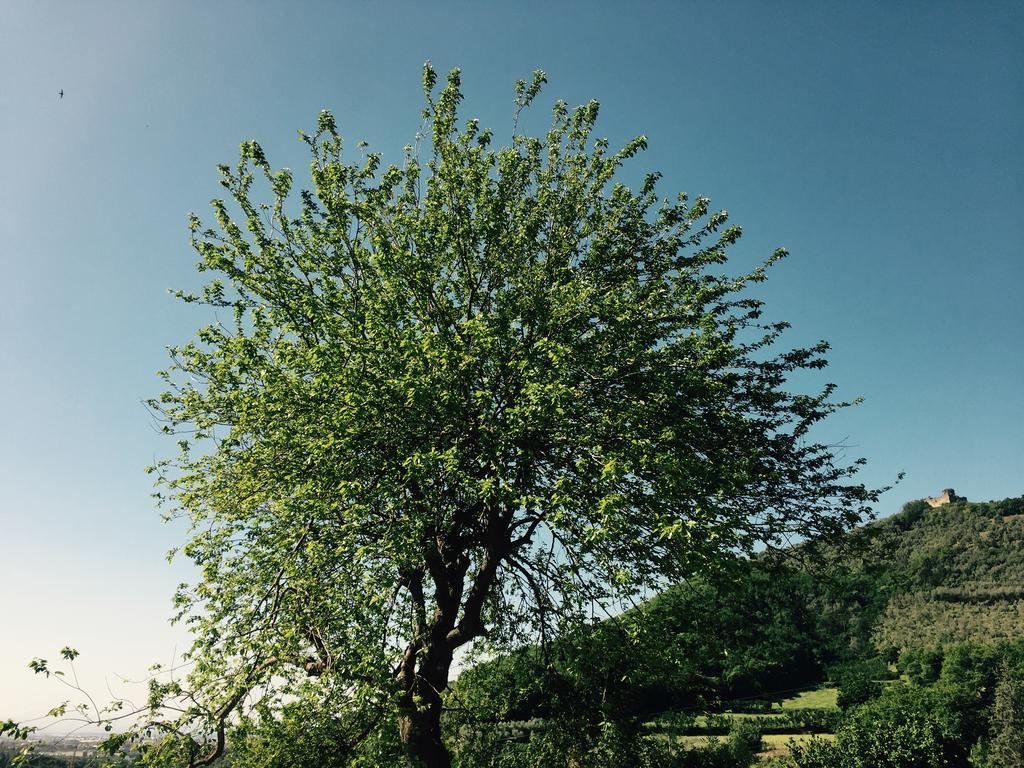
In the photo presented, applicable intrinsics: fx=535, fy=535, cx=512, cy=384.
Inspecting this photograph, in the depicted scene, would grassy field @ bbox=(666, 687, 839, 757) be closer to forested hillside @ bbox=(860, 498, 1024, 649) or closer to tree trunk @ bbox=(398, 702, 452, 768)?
forested hillside @ bbox=(860, 498, 1024, 649)

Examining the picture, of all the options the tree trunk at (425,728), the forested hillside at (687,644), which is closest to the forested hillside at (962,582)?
the forested hillside at (687,644)

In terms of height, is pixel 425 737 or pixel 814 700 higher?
pixel 425 737

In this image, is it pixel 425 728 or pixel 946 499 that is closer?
pixel 425 728

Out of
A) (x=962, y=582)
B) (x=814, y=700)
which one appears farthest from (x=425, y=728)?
(x=962, y=582)

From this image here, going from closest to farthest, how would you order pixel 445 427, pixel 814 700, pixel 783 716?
1. pixel 445 427
2. pixel 783 716
3. pixel 814 700

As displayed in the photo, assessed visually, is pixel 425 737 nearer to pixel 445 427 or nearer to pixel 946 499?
pixel 445 427

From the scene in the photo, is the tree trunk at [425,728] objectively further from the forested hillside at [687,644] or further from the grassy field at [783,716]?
the grassy field at [783,716]

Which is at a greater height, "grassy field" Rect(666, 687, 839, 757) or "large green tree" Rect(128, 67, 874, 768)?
"large green tree" Rect(128, 67, 874, 768)

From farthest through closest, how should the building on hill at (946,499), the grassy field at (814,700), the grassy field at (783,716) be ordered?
the building on hill at (946,499) < the grassy field at (814,700) < the grassy field at (783,716)

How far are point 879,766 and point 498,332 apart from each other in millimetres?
54548

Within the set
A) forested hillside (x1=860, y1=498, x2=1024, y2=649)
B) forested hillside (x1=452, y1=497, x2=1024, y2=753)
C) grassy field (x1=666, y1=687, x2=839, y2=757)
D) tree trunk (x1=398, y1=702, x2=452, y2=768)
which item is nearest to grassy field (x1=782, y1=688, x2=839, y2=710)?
grassy field (x1=666, y1=687, x2=839, y2=757)

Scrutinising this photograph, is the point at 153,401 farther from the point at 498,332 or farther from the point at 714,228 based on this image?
the point at 714,228

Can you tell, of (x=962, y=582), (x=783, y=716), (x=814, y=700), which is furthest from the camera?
(x=962, y=582)

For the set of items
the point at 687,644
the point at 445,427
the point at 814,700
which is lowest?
the point at 814,700
